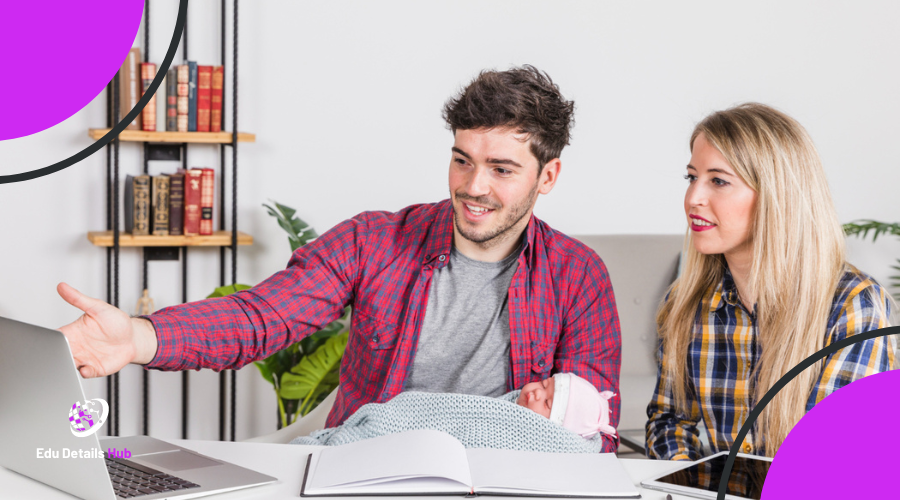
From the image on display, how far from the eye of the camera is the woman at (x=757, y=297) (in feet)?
4.23

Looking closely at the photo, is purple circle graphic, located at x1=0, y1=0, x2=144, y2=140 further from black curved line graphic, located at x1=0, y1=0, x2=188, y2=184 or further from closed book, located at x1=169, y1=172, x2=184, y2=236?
closed book, located at x1=169, y1=172, x2=184, y2=236

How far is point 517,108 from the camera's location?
61.8 inches

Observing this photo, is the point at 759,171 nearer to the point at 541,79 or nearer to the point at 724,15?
the point at 541,79

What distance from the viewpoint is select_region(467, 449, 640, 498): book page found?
92 centimetres

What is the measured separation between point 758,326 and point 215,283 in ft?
6.72

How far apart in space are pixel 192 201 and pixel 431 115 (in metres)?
0.93

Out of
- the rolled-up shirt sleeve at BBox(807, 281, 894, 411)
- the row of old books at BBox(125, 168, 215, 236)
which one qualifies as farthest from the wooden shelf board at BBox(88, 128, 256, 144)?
the rolled-up shirt sleeve at BBox(807, 281, 894, 411)

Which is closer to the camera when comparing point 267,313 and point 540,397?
point 540,397

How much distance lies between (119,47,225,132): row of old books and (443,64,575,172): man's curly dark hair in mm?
1285

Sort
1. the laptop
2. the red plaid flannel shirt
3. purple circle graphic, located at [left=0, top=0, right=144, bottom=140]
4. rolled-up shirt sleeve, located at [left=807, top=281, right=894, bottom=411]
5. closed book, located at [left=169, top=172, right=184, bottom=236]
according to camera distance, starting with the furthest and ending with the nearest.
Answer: closed book, located at [left=169, top=172, right=184, bottom=236]
the red plaid flannel shirt
rolled-up shirt sleeve, located at [left=807, top=281, right=894, bottom=411]
the laptop
purple circle graphic, located at [left=0, top=0, right=144, bottom=140]

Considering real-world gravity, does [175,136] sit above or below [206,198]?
above

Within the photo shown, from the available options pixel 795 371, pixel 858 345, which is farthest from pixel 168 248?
pixel 795 371


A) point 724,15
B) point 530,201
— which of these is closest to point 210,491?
point 530,201

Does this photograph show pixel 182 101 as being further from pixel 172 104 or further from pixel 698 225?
pixel 698 225
